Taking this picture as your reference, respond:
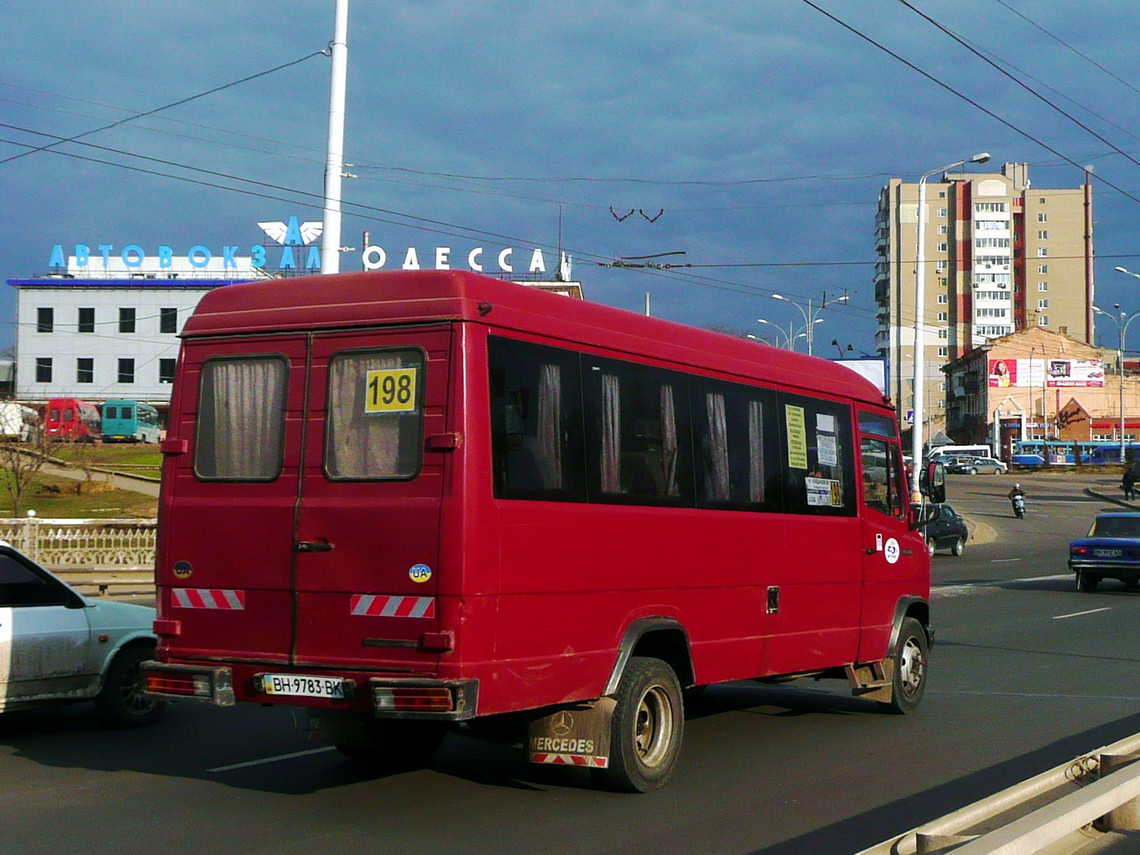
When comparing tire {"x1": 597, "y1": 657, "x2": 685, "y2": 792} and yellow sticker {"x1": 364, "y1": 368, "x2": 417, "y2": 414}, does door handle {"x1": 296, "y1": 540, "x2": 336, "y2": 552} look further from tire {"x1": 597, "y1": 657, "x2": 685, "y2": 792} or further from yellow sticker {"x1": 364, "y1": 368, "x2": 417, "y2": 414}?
tire {"x1": 597, "y1": 657, "x2": 685, "y2": 792}

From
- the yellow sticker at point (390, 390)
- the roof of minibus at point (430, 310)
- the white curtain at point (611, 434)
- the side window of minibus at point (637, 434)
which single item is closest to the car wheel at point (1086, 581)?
the roof of minibus at point (430, 310)

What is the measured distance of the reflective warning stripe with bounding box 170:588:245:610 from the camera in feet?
24.0

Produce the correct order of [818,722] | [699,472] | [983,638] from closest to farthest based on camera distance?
1. [699,472]
2. [818,722]
3. [983,638]

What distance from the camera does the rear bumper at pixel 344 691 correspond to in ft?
21.5

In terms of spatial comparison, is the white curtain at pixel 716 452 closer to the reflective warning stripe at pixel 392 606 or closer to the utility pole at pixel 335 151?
the reflective warning stripe at pixel 392 606

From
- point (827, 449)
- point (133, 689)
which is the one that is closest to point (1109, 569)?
point (827, 449)

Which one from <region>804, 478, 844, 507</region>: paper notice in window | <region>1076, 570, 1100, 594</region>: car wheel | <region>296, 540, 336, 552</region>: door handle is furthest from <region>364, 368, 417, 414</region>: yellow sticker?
<region>1076, 570, 1100, 594</region>: car wheel

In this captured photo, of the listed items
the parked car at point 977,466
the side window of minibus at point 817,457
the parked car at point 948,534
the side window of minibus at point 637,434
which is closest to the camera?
the side window of minibus at point 637,434

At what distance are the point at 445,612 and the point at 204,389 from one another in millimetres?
2189

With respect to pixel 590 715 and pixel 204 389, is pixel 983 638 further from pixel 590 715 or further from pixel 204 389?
pixel 204 389

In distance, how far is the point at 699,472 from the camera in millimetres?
8531

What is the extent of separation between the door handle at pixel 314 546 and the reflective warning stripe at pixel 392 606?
0.30 m

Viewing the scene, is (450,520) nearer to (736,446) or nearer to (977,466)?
(736,446)

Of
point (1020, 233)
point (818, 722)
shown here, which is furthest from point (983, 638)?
point (1020, 233)
